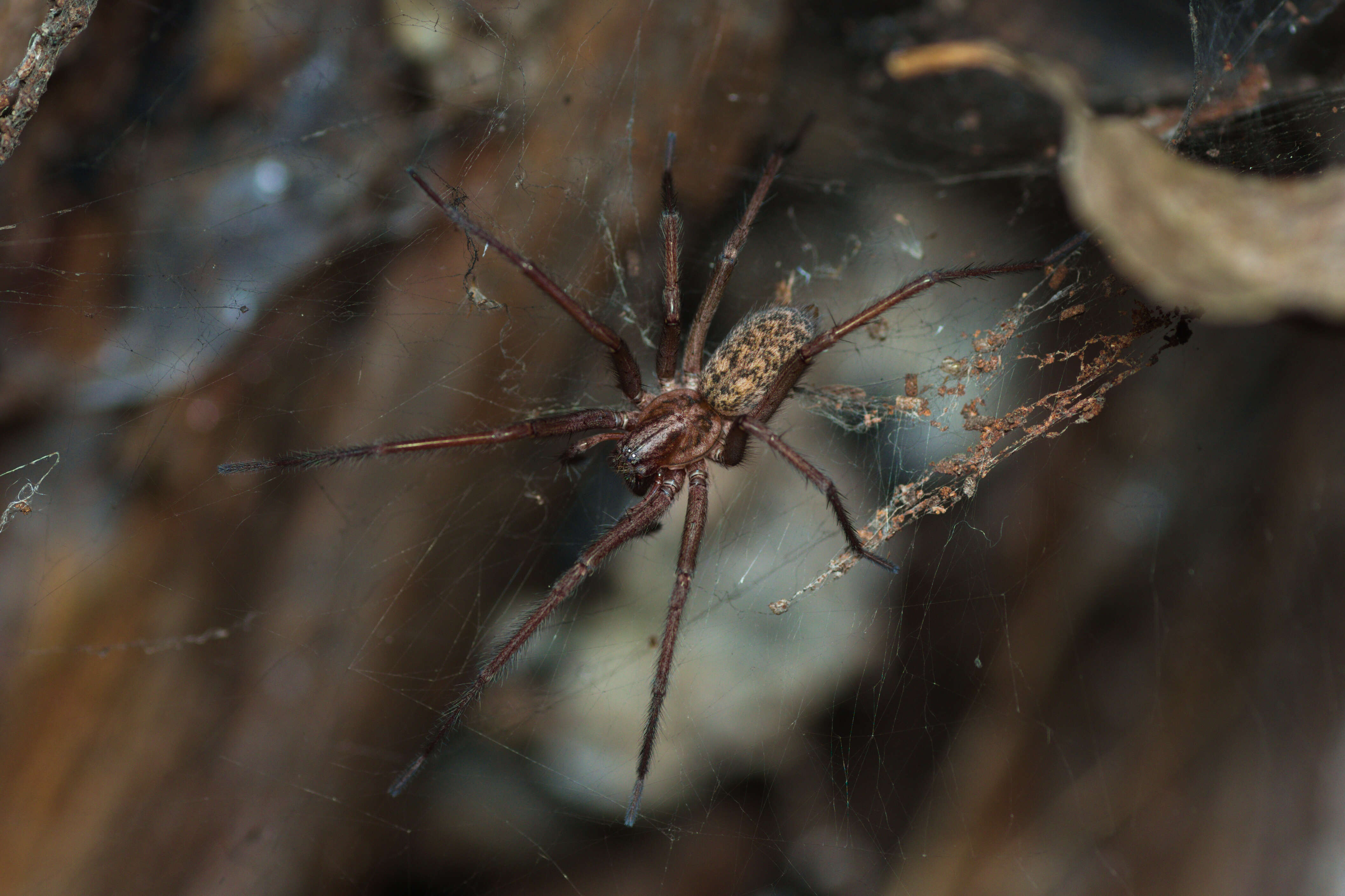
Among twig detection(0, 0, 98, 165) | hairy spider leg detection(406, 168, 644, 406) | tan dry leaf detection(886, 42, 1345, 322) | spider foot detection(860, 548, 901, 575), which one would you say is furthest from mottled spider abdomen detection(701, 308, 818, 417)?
twig detection(0, 0, 98, 165)

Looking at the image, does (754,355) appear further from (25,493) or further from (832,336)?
(25,493)

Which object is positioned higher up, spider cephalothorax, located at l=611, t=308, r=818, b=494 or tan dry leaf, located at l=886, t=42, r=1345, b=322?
tan dry leaf, located at l=886, t=42, r=1345, b=322

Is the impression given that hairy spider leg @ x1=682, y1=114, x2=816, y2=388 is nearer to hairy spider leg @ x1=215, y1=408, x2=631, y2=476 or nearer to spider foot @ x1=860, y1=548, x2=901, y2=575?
hairy spider leg @ x1=215, y1=408, x2=631, y2=476

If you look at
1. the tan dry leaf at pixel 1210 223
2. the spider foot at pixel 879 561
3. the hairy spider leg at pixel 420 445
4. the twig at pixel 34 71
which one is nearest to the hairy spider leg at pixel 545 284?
the hairy spider leg at pixel 420 445

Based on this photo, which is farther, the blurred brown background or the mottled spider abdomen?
the mottled spider abdomen

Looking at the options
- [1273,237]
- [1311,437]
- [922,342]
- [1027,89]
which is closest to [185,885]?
[922,342]

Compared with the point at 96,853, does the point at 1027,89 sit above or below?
above

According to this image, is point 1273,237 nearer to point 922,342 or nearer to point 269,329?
point 922,342
